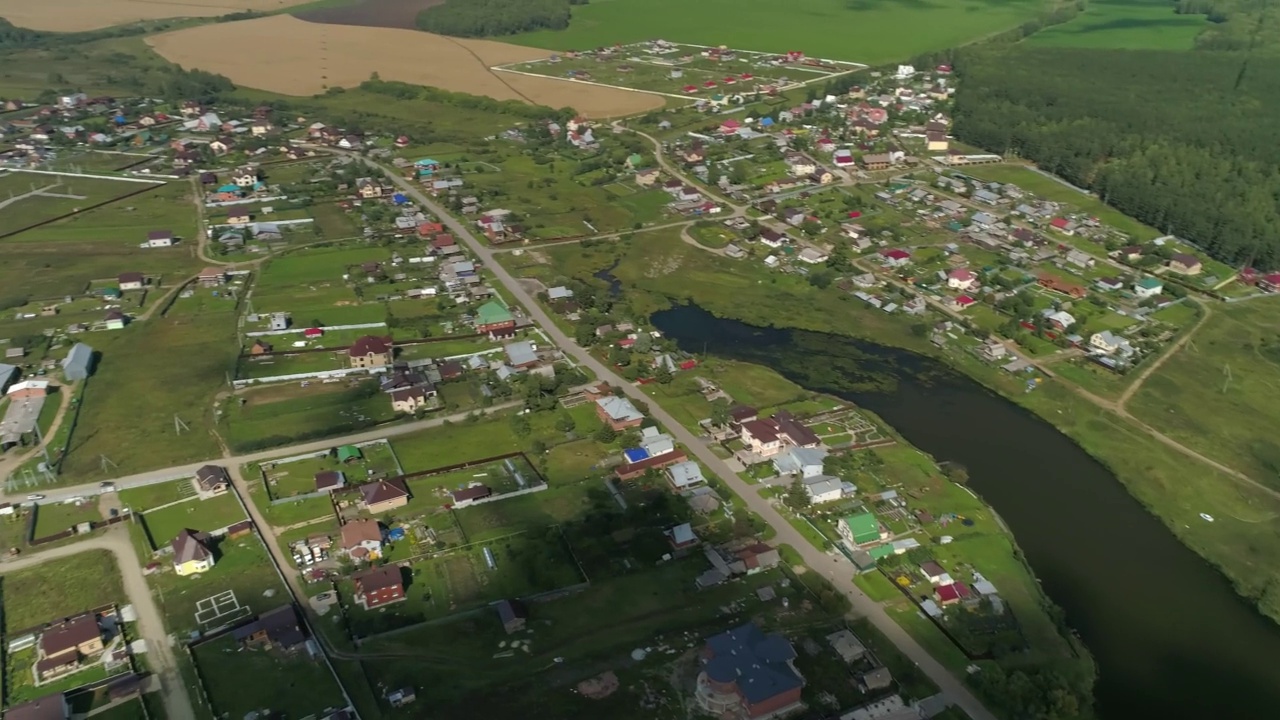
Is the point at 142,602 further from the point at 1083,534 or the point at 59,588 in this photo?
the point at 1083,534

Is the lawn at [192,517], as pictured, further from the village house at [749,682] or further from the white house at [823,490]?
the white house at [823,490]

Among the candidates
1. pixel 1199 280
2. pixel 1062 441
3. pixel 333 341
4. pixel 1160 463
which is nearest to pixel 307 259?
pixel 333 341

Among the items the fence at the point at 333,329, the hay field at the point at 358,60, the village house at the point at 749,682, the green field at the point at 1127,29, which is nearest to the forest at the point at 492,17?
the hay field at the point at 358,60

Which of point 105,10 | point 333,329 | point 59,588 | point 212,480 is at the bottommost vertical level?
point 59,588

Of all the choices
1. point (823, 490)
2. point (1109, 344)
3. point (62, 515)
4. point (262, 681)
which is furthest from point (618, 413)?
point (1109, 344)

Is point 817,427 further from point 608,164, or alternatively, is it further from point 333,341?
point 608,164

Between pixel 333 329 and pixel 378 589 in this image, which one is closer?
pixel 378 589

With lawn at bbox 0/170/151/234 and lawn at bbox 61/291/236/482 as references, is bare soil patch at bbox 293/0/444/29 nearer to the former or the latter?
lawn at bbox 0/170/151/234

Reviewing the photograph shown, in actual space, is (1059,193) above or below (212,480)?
above
